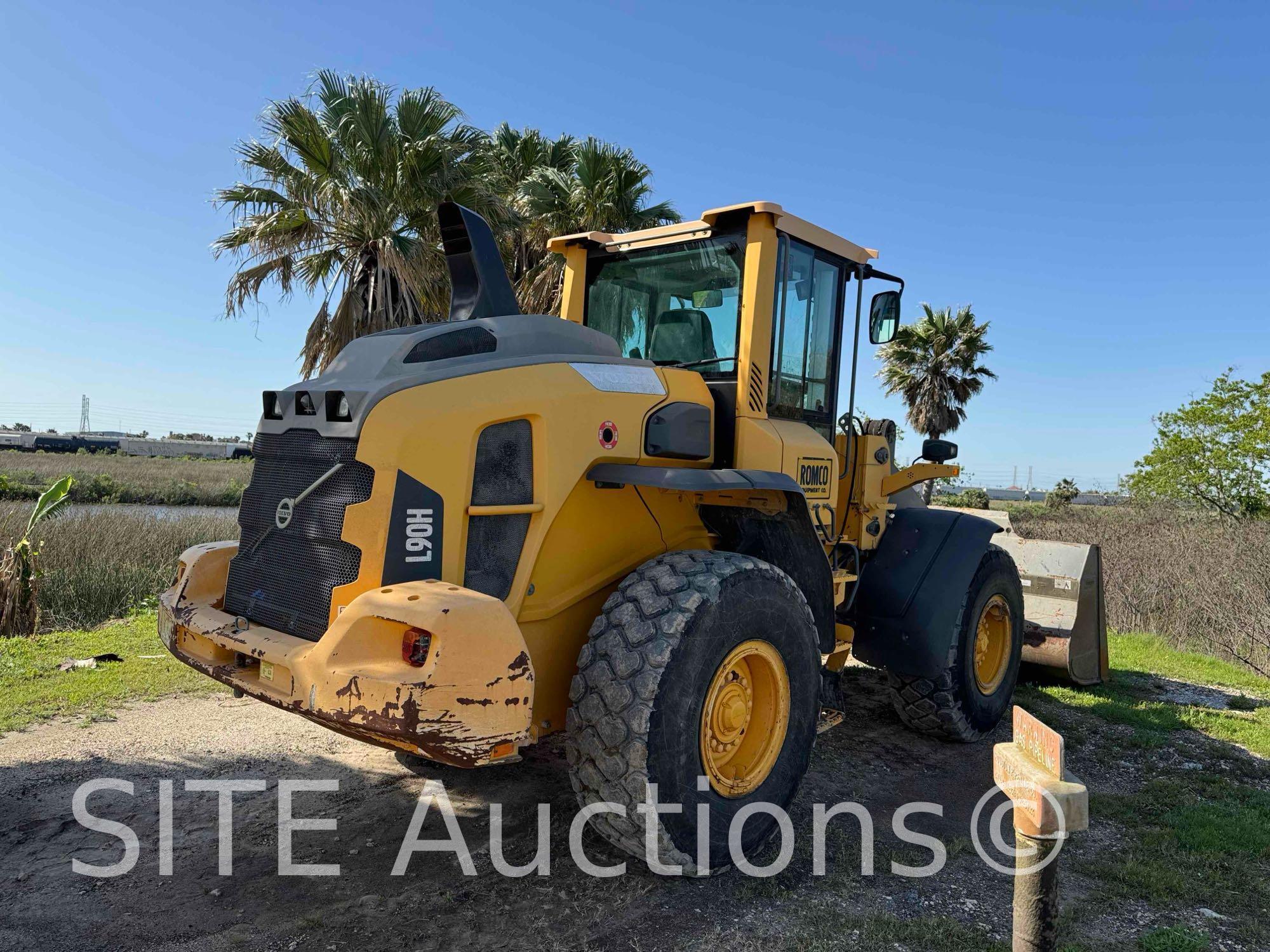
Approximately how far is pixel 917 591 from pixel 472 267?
3.23 metres

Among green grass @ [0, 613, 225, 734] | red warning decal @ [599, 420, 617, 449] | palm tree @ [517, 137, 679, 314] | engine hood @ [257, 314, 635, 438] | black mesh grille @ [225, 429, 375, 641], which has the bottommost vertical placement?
green grass @ [0, 613, 225, 734]

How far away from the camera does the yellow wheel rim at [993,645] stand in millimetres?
5828

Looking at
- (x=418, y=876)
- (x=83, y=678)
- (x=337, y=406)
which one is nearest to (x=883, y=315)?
(x=337, y=406)

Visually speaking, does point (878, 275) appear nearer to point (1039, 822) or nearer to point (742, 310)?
point (742, 310)

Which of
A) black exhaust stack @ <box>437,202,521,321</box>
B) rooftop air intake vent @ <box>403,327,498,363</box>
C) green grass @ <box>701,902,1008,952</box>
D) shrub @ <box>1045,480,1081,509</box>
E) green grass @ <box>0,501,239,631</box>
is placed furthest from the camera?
shrub @ <box>1045,480,1081,509</box>

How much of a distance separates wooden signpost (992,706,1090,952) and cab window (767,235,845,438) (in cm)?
260

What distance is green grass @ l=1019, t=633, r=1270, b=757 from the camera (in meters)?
5.85

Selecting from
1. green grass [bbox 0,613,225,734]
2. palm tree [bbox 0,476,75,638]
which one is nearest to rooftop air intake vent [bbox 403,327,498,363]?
green grass [bbox 0,613,225,734]

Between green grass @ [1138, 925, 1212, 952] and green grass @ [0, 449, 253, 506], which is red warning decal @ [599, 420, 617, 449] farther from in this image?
green grass @ [0, 449, 253, 506]

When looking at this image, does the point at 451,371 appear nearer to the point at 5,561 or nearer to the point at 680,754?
the point at 680,754

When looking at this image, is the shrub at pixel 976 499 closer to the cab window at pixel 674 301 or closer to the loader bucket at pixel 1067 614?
the loader bucket at pixel 1067 614

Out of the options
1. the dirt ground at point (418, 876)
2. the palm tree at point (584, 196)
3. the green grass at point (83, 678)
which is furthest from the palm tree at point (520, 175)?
the dirt ground at point (418, 876)

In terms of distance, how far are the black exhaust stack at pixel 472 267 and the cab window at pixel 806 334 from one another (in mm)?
1415

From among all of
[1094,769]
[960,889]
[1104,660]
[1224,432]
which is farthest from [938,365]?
[960,889]
